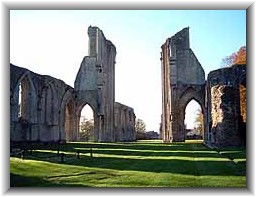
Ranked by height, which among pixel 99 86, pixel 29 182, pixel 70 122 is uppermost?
pixel 99 86

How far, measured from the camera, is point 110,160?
600 inches

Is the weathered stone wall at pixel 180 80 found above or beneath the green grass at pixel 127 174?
above

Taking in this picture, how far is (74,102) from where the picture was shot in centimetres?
3766

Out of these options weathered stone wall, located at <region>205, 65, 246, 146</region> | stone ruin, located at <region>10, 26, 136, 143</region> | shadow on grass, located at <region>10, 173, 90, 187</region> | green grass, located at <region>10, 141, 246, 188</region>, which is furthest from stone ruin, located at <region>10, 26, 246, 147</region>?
shadow on grass, located at <region>10, 173, 90, 187</region>

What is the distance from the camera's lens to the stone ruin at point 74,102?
25.9 metres

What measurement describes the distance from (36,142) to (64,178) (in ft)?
48.4

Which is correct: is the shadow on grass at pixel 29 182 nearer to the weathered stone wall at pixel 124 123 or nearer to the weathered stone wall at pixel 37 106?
the weathered stone wall at pixel 37 106

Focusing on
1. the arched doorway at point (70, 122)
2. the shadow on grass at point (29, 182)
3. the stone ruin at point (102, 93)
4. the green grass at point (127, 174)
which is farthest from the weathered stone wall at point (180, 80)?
the shadow on grass at point (29, 182)

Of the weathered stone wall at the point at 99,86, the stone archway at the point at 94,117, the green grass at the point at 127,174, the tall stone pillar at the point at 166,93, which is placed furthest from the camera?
the weathered stone wall at the point at 99,86

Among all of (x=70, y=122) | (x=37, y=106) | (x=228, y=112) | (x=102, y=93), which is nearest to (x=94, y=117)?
(x=102, y=93)

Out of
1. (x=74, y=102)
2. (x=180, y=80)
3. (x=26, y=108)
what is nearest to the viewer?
(x=26, y=108)

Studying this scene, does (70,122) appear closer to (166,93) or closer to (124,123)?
(166,93)

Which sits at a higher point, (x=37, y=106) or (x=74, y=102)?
(x=74, y=102)

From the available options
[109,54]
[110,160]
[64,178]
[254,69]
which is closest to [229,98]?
[110,160]
